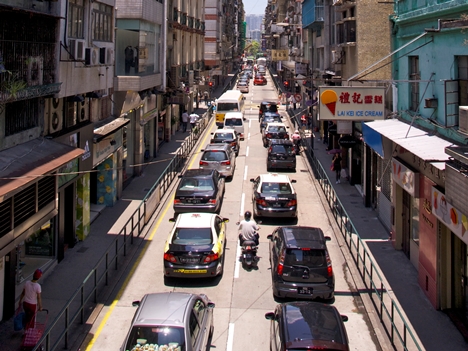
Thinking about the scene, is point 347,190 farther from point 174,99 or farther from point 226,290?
point 174,99

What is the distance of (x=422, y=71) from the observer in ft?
51.3

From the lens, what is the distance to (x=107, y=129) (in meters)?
21.2

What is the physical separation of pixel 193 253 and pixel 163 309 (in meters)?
4.64

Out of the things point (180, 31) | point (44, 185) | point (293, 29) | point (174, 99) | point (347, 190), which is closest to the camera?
point (44, 185)

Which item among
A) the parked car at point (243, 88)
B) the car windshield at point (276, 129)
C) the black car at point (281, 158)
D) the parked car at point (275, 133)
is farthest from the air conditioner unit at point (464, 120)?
the parked car at point (243, 88)

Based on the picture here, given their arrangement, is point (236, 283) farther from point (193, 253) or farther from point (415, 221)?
point (415, 221)

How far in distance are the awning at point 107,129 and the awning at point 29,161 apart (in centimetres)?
522

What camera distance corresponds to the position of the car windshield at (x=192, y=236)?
14.9 meters

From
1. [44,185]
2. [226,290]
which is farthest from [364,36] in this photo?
[44,185]

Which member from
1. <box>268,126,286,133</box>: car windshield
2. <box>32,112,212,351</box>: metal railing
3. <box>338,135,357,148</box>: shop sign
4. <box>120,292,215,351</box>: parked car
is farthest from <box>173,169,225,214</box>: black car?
<box>268,126,286,133</box>: car windshield

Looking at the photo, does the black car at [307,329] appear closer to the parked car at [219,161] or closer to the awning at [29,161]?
the awning at [29,161]

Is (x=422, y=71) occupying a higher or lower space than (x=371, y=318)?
higher

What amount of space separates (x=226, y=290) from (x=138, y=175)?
49.9 ft

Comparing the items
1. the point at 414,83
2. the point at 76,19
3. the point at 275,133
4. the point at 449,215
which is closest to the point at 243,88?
the point at 275,133
